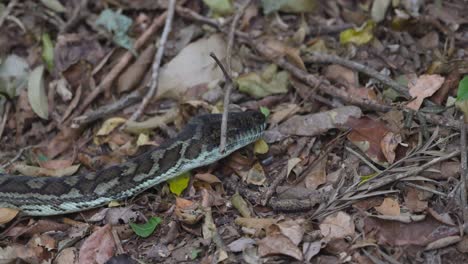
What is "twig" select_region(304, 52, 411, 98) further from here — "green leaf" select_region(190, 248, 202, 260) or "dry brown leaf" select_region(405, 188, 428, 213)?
"green leaf" select_region(190, 248, 202, 260)

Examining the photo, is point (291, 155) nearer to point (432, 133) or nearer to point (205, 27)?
point (432, 133)

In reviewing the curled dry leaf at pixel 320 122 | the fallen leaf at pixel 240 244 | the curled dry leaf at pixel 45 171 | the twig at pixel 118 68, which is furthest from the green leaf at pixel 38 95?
the fallen leaf at pixel 240 244

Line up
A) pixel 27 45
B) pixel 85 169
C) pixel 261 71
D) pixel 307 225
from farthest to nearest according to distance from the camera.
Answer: pixel 27 45, pixel 261 71, pixel 85 169, pixel 307 225

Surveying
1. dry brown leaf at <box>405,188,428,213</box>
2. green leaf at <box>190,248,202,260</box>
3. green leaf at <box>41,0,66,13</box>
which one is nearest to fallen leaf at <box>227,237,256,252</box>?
green leaf at <box>190,248,202,260</box>

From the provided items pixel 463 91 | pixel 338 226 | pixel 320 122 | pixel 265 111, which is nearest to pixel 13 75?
pixel 265 111

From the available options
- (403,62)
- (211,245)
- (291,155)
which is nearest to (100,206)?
(211,245)

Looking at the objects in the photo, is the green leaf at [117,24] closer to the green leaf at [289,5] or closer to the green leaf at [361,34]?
the green leaf at [289,5]
